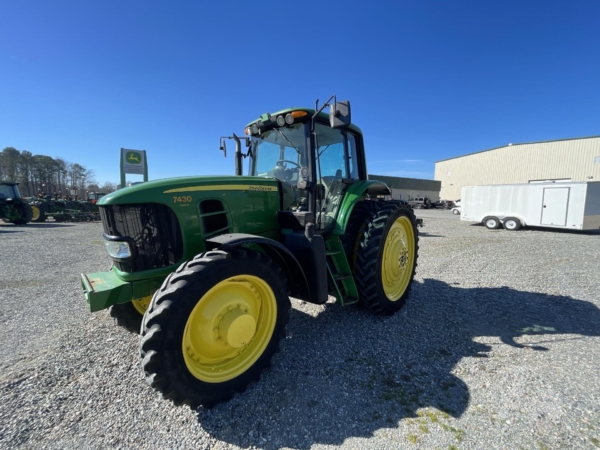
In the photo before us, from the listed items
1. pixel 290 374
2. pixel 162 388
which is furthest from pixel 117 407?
pixel 290 374

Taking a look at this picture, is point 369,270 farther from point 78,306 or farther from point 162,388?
point 78,306

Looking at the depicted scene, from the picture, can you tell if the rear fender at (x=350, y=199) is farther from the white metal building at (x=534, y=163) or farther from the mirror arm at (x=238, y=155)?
the white metal building at (x=534, y=163)

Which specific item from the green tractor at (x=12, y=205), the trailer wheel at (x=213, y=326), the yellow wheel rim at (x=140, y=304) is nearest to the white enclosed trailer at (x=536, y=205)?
the trailer wheel at (x=213, y=326)

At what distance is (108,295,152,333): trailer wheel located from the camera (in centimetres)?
278

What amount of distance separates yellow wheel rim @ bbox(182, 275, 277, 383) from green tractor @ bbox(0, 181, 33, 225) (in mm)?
18493

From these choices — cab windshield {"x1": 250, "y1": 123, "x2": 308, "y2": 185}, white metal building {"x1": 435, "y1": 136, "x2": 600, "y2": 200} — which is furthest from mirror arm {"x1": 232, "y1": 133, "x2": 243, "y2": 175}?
white metal building {"x1": 435, "y1": 136, "x2": 600, "y2": 200}

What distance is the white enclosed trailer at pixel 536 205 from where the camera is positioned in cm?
1212

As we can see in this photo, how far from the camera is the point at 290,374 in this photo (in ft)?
8.04

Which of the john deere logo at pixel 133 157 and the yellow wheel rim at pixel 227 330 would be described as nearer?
the yellow wheel rim at pixel 227 330

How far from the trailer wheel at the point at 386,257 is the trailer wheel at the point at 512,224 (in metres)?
13.2

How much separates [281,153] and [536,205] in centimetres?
1488

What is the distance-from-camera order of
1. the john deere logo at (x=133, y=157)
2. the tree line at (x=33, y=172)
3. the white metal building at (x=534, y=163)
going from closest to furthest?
the john deere logo at (x=133, y=157) → the white metal building at (x=534, y=163) → the tree line at (x=33, y=172)

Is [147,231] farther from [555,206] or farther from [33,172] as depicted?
[33,172]

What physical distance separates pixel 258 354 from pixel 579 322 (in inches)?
153
